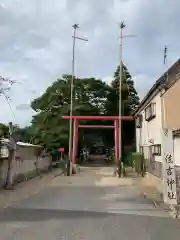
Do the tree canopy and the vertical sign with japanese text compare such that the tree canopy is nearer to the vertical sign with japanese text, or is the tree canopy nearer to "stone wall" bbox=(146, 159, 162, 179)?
"stone wall" bbox=(146, 159, 162, 179)

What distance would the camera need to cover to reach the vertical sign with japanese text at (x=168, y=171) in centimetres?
1309

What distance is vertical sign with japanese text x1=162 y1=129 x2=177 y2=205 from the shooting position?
1309cm

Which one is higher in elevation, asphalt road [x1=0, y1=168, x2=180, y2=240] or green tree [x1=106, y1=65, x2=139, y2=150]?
green tree [x1=106, y1=65, x2=139, y2=150]

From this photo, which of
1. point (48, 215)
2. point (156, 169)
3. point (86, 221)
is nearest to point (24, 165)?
point (156, 169)

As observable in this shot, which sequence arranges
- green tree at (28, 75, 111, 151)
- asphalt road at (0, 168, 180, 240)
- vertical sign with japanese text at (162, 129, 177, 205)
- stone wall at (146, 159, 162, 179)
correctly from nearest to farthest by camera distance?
asphalt road at (0, 168, 180, 240) → vertical sign with japanese text at (162, 129, 177, 205) → stone wall at (146, 159, 162, 179) → green tree at (28, 75, 111, 151)

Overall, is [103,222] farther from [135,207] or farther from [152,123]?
[152,123]

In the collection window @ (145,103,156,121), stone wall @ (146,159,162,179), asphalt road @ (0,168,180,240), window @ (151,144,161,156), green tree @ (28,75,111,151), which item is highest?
green tree @ (28,75,111,151)

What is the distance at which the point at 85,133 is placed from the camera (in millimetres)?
53656

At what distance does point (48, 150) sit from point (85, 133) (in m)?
8.59

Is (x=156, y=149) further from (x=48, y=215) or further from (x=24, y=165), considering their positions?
(x=48, y=215)

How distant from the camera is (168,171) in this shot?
13328 mm

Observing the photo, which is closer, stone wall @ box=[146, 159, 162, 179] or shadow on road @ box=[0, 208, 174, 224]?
shadow on road @ box=[0, 208, 174, 224]

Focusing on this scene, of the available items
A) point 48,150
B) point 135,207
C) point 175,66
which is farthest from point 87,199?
point 48,150

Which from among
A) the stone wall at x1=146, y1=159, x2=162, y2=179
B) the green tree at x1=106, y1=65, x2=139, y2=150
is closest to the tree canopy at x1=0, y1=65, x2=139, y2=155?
the green tree at x1=106, y1=65, x2=139, y2=150
